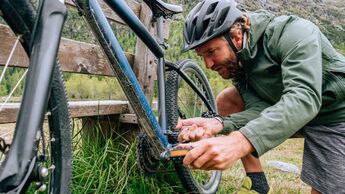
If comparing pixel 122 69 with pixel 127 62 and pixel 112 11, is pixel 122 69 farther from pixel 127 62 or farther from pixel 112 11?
pixel 112 11

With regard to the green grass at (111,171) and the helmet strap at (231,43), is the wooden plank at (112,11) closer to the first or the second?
the green grass at (111,171)

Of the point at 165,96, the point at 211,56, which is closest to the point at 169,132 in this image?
the point at 165,96

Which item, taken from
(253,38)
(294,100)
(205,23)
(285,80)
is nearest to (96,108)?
(205,23)

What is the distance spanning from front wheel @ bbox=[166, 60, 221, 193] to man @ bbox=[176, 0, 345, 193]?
403mm

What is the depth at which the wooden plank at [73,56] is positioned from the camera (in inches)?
84.5

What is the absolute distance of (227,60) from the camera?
2.40 metres

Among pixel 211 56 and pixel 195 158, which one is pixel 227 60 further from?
pixel 195 158

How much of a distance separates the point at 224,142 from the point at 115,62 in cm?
90

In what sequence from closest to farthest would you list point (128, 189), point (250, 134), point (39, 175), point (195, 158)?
point (39, 175), point (195, 158), point (250, 134), point (128, 189)

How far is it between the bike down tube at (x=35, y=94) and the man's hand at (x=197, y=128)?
1.17 meters

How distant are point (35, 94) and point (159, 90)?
190 centimetres

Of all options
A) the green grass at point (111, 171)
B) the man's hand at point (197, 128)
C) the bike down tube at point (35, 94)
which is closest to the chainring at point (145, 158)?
the green grass at point (111, 171)

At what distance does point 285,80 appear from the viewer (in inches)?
68.7

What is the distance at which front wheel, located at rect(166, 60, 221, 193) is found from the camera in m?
2.91
